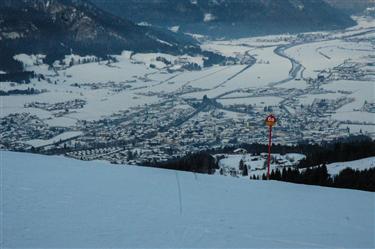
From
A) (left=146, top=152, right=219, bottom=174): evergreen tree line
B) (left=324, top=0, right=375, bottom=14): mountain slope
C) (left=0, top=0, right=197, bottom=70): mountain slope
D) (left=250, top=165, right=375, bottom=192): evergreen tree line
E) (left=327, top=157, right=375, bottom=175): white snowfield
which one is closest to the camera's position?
(left=250, top=165, right=375, bottom=192): evergreen tree line

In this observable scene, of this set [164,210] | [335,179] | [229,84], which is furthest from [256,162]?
[229,84]

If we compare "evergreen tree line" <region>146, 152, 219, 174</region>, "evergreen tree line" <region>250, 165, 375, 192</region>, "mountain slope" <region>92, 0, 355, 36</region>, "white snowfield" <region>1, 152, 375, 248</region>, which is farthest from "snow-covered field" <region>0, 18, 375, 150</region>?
"mountain slope" <region>92, 0, 355, 36</region>

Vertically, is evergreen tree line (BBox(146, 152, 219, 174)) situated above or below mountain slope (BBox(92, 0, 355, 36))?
below

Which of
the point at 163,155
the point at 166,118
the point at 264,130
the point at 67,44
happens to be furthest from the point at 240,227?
the point at 67,44

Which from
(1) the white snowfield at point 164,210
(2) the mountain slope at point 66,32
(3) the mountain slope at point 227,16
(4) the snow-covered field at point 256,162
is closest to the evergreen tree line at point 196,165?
(4) the snow-covered field at point 256,162

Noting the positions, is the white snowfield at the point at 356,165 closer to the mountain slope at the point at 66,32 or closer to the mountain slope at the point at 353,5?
the mountain slope at the point at 66,32

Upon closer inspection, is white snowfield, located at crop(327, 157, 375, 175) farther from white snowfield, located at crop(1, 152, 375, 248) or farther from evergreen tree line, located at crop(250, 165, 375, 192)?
white snowfield, located at crop(1, 152, 375, 248)
